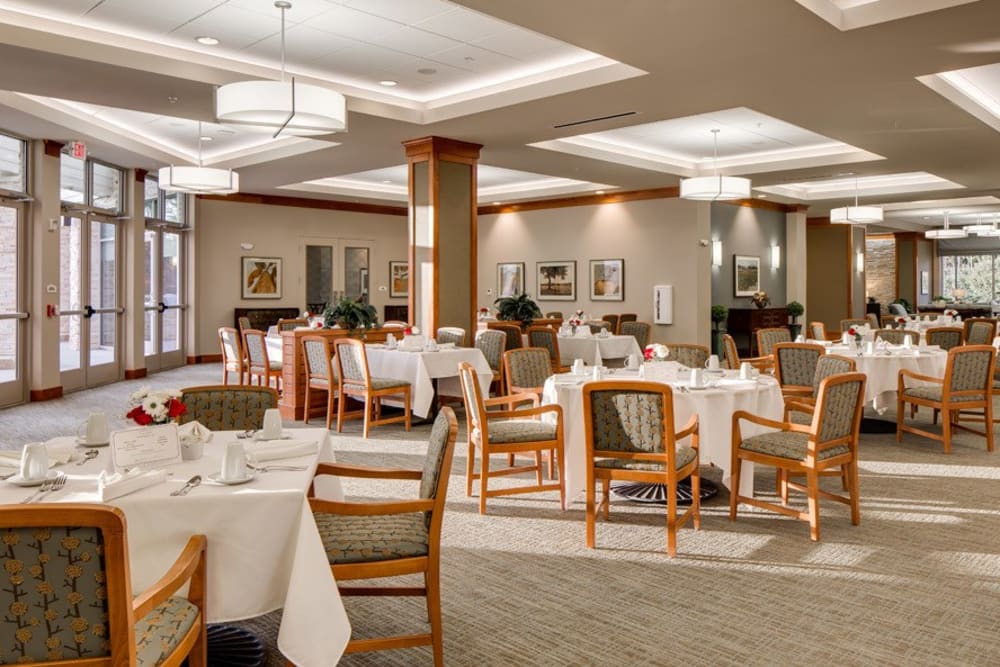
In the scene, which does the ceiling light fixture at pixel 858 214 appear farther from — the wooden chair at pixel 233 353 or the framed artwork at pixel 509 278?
the wooden chair at pixel 233 353

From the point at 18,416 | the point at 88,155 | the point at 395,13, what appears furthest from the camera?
the point at 88,155

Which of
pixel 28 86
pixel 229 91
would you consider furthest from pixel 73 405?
pixel 229 91

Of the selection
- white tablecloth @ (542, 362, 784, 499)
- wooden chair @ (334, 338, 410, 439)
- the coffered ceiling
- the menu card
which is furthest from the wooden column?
the menu card

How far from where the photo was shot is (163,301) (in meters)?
13.7

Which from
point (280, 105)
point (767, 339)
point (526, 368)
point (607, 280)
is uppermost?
point (280, 105)

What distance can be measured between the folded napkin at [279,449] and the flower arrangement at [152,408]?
33 cm

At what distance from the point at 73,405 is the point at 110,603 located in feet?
29.2

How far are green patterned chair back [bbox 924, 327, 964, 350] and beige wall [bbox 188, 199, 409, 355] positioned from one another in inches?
429

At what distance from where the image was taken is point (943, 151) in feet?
33.5

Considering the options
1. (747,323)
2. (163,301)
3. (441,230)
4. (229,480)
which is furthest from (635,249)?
(229,480)

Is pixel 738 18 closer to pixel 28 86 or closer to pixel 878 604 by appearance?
pixel 878 604

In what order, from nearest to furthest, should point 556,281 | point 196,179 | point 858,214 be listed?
point 196,179
point 858,214
point 556,281

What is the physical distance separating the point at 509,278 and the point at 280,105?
457 inches

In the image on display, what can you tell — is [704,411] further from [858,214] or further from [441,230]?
[858,214]
